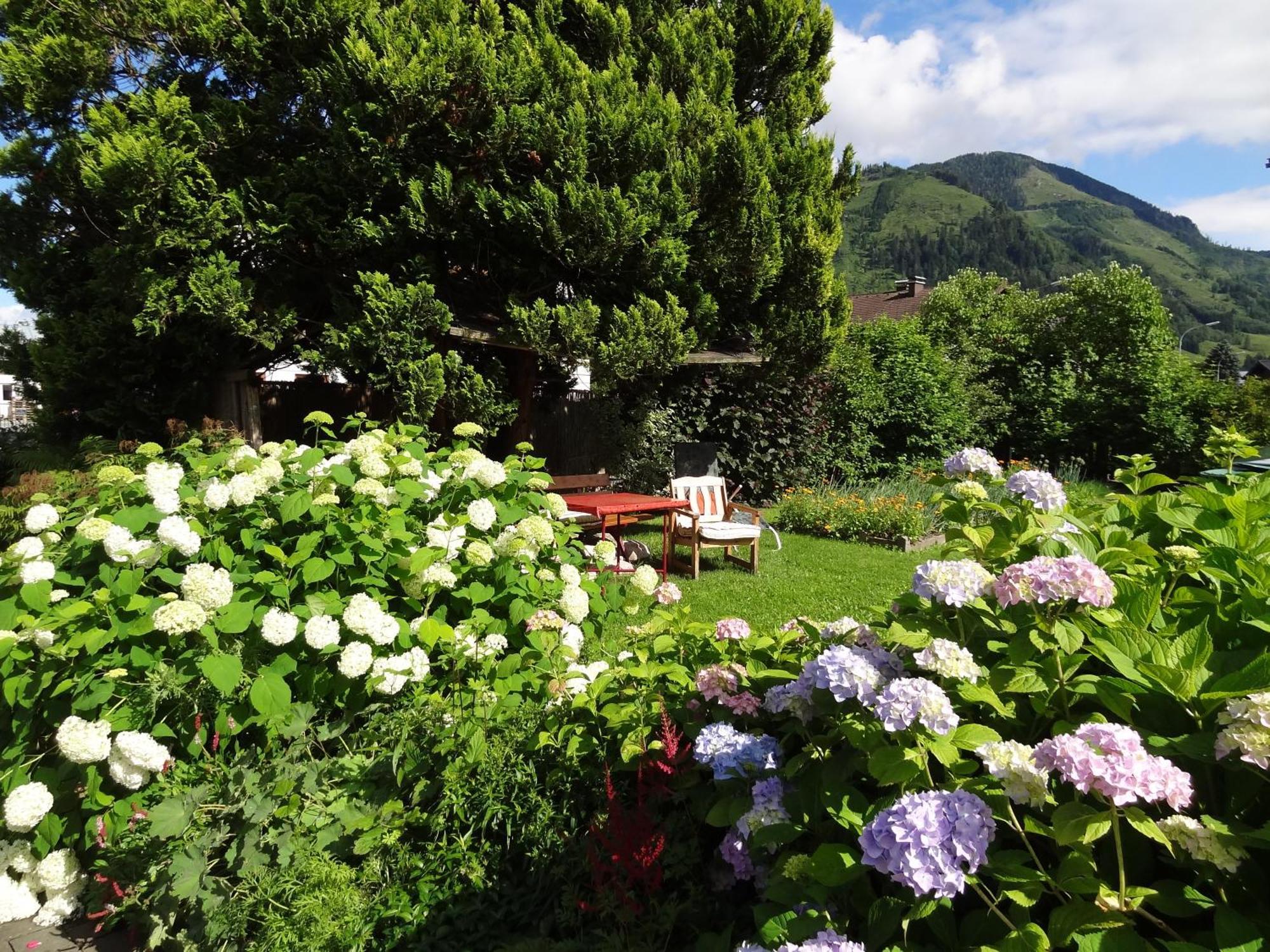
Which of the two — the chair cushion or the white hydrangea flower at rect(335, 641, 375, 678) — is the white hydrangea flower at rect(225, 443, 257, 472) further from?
the chair cushion

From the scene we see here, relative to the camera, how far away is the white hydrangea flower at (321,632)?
2.21 meters

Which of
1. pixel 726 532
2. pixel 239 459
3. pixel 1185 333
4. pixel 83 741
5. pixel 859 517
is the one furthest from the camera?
pixel 1185 333

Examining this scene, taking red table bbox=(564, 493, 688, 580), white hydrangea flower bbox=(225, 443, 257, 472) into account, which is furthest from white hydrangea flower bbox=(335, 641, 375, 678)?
red table bbox=(564, 493, 688, 580)

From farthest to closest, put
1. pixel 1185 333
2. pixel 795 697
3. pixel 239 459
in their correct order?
pixel 1185 333 < pixel 239 459 < pixel 795 697

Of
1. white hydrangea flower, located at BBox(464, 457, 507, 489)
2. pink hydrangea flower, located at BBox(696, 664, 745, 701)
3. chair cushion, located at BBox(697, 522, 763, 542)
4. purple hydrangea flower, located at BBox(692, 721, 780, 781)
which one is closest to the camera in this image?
purple hydrangea flower, located at BBox(692, 721, 780, 781)

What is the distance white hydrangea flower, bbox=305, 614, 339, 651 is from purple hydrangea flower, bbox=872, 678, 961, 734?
1690 mm

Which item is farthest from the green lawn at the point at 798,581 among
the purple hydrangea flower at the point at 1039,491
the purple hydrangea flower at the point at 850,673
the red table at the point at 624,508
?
the purple hydrangea flower at the point at 850,673

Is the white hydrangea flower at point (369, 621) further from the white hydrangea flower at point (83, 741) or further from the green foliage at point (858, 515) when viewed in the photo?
the green foliage at point (858, 515)

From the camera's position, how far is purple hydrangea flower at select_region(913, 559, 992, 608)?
1.40 m

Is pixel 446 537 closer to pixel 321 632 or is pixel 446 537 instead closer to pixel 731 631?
pixel 321 632

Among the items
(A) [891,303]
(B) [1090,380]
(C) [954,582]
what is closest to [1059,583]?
(C) [954,582]

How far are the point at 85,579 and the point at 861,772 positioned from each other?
2725 millimetres

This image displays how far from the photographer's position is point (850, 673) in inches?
50.8

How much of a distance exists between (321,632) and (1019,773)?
75.2 inches
